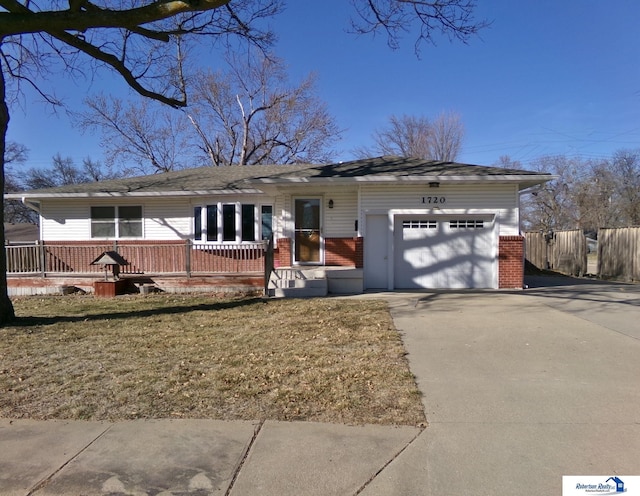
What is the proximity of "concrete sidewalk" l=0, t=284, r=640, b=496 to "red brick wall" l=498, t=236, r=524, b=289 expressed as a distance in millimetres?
7275

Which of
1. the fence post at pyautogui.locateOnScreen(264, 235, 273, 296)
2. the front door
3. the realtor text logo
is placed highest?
the front door

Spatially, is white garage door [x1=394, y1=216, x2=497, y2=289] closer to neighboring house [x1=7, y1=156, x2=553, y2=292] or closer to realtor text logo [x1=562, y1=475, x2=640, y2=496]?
neighboring house [x1=7, y1=156, x2=553, y2=292]

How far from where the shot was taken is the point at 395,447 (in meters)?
3.41

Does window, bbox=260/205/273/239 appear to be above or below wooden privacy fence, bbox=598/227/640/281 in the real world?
above

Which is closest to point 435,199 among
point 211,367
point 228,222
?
point 228,222

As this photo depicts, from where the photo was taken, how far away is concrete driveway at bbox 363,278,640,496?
10.0 ft

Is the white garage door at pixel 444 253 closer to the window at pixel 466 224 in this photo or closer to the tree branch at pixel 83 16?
the window at pixel 466 224

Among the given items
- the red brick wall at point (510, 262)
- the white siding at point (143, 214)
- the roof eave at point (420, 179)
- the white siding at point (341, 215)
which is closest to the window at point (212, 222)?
the white siding at point (143, 214)

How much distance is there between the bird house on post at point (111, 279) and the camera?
40.1 ft

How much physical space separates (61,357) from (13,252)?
943 centimetres

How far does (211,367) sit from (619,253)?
17.0 m

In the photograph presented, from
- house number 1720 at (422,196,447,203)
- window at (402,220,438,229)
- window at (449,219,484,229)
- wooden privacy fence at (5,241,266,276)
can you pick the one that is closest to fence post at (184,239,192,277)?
wooden privacy fence at (5,241,266,276)

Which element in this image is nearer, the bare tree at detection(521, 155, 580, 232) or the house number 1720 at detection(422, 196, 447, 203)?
the house number 1720 at detection(422, 196, 447, 203)

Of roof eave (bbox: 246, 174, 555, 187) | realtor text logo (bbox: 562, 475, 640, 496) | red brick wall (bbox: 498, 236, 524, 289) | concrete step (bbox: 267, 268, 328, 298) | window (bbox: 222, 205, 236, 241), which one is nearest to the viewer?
realtor text logo (bbox: 562, 475, 640, 496)
